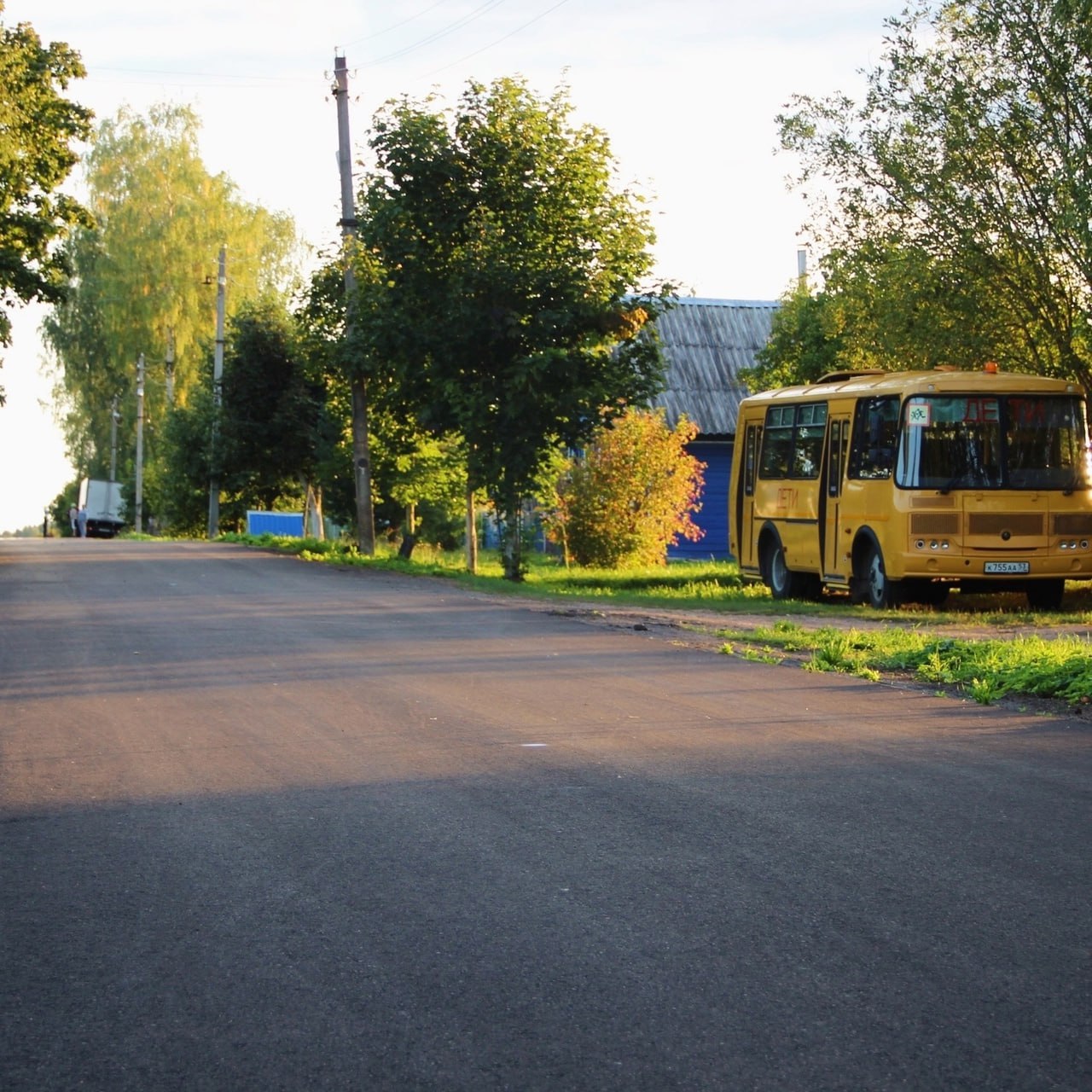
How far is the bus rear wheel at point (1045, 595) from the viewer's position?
72.3ft

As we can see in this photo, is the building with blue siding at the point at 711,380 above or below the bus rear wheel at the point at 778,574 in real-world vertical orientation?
above

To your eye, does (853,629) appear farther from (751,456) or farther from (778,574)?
(751,456)

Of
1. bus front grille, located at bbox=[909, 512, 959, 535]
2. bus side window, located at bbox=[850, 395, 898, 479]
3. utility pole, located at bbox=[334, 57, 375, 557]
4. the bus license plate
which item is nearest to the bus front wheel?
bus front grille, located at bbox=[909, 512, 959, 535]

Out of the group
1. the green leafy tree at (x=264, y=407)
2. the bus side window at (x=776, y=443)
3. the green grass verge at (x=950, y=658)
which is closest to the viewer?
the green grass verge at (x=950, y=658)

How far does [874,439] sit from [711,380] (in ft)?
84.1

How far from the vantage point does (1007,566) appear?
2106cm

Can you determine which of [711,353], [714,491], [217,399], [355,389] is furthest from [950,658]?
[217,399]

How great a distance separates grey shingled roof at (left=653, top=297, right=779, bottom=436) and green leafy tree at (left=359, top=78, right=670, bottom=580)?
17122 mm

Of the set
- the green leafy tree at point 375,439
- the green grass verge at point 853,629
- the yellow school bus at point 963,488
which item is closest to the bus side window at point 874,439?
the yellow school bus at point 963,488

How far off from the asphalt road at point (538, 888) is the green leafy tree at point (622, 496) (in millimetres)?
22437

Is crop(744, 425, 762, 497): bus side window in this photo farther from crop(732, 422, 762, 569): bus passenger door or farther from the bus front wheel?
the bus front wheel

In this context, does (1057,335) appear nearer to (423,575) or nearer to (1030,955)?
(423,575)

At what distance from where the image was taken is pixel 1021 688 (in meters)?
11.8

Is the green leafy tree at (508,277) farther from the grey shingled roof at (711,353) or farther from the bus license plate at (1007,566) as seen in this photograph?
the grey shingled roof at (711,353)
